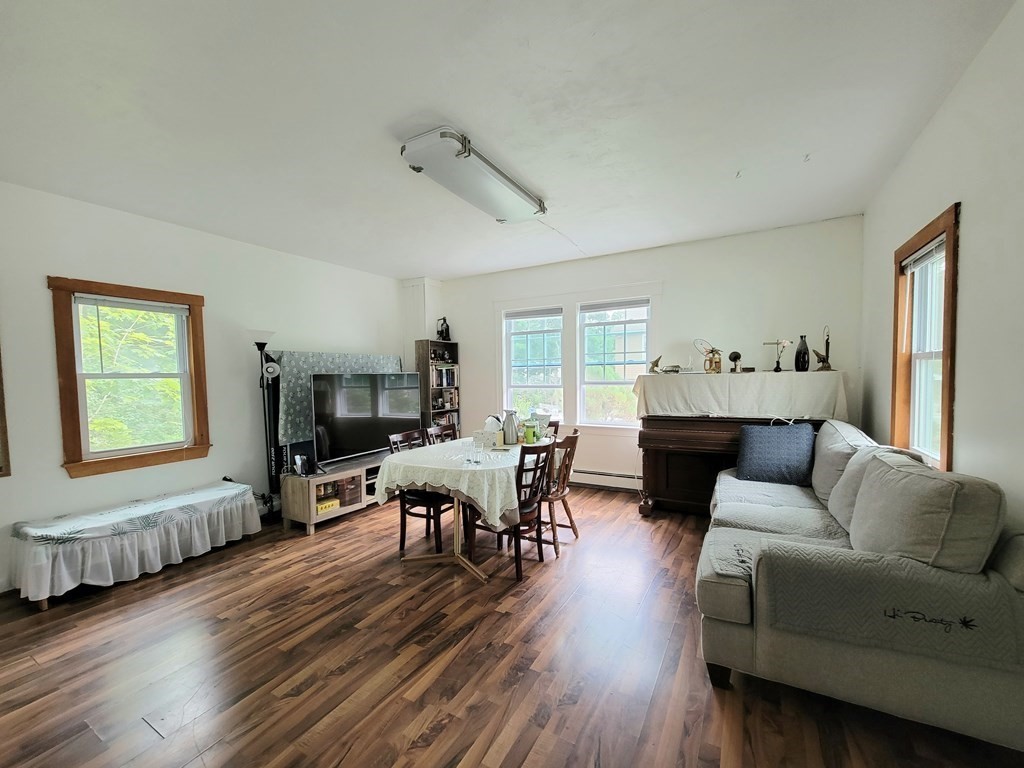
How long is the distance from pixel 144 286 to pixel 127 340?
1.41ft

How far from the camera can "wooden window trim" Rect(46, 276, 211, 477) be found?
282 cm

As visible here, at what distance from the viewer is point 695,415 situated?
3.72 m

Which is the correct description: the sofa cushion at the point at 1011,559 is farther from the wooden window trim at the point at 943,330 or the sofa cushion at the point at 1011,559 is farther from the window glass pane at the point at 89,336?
the window glass pane at the point at 89,336

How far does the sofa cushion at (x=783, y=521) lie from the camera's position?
2.18m

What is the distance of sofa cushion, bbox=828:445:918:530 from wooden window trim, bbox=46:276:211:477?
15.0 feet

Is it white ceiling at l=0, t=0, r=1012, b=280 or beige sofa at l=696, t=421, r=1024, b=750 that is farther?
white ceiling at l=0, t=0, r=1012, b=280

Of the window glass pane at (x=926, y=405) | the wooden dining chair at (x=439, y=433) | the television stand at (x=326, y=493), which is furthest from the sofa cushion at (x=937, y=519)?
the television stand at (x=326, y=493)

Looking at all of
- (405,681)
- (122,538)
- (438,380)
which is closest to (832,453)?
(405,681)

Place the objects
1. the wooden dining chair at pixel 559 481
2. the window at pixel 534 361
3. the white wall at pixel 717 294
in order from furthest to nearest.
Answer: the window at pixel 534 361 < the white wall at pixel 717 294 < the wooden dining chair at pixel 559 481

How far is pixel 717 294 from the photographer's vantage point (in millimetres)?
4059

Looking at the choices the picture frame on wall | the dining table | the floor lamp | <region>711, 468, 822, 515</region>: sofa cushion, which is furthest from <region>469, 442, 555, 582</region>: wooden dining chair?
the picture frame on wall

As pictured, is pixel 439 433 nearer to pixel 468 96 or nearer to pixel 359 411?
pixel 359 411

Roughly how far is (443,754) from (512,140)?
108 inches

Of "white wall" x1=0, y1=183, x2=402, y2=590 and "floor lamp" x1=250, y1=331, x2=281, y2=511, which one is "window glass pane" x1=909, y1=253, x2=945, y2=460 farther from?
"white wall" x1=0, y1=183, x2=402, y2=590
